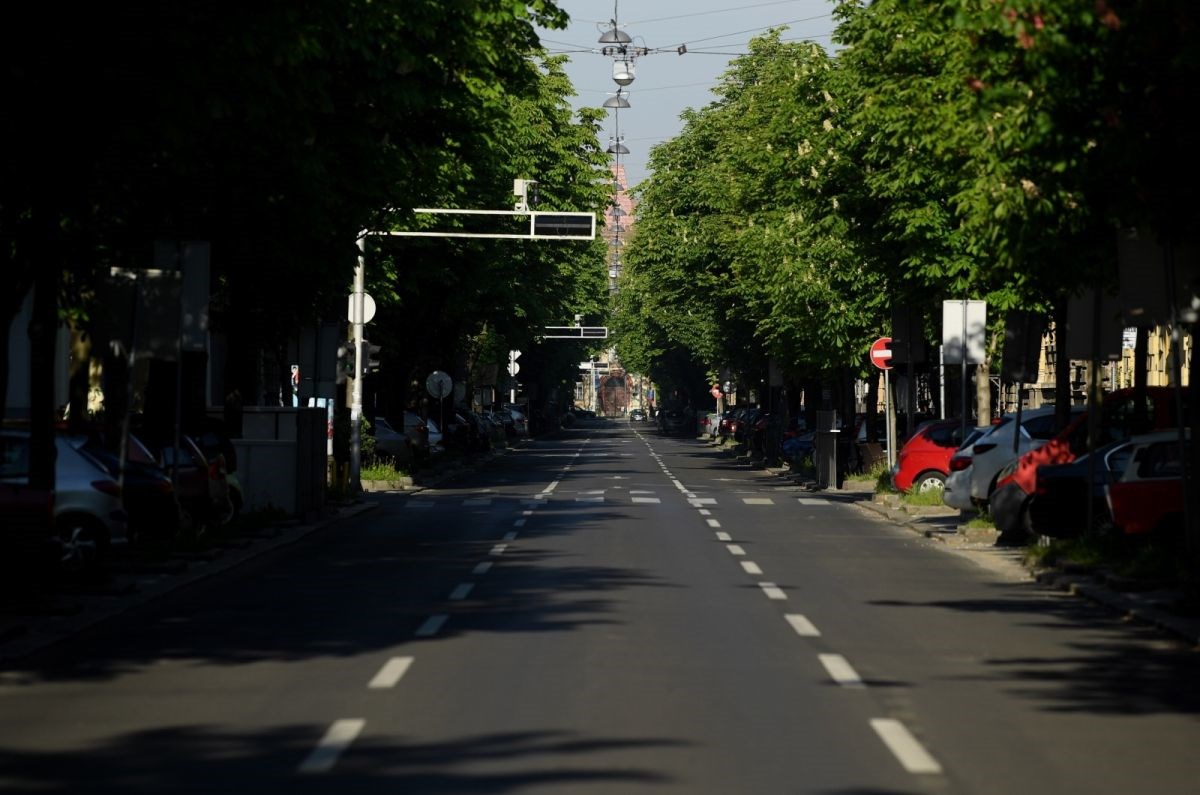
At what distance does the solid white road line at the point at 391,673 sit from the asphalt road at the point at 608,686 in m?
0.04

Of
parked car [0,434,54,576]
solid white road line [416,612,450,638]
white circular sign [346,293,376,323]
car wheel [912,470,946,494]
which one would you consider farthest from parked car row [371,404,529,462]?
solid white road line [416,612,450,638]

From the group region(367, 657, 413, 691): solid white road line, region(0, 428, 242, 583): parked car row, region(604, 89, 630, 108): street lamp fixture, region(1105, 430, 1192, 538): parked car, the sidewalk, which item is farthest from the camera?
region(604, 89, 630, 108): street lamp fixture

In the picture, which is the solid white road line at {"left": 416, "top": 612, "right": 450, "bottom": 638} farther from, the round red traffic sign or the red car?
the round red traffic sign

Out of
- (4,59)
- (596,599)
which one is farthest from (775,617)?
(4,59)

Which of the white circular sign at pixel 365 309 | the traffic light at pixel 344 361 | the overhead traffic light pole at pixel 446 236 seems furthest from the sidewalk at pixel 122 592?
the overhead traffic light pole at pixel 446 236

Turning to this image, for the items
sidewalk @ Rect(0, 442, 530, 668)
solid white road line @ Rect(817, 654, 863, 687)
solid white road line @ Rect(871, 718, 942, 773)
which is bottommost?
sidewalk @ Rect(0, 442, 530, 668)

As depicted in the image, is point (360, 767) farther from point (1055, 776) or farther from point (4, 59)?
point (4, 59)

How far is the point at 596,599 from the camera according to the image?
54.6 feet

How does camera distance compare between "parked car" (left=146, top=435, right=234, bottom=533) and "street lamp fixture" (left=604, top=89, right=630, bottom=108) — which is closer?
"parked car" (left=146, top=435, right=234, bottom=533)

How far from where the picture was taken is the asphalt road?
8344 mm

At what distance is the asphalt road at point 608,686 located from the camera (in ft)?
27.4

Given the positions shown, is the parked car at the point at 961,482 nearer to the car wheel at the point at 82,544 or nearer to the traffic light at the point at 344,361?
the traffic light at the point at 344,361

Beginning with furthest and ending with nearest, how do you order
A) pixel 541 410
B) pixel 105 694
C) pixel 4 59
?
pixel 541 410
pixel 4 59
pixel 105 694

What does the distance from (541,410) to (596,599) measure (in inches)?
4051
